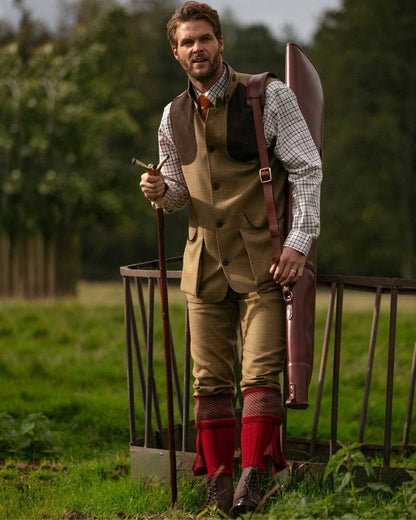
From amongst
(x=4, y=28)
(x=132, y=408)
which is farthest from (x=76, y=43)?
(x=132, y=408)

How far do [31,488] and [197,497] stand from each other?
0.81 m

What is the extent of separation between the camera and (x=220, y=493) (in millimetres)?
3348

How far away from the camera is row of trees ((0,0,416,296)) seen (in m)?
15.1

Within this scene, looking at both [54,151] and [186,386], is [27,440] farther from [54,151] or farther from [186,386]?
[54,151]

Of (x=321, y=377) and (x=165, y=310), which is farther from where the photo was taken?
(x=321, y=377)

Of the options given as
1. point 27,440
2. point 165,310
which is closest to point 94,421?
point 27,440

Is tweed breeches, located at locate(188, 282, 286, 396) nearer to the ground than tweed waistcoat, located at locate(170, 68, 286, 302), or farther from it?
nearer to the ground

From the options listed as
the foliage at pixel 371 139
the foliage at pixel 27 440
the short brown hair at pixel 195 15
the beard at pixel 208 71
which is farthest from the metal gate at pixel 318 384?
→ the foliage at pixel 371 139

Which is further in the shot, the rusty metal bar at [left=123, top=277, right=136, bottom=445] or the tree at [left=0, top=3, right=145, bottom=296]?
the tree at [left=0, top=3, right=145, bottom=296]

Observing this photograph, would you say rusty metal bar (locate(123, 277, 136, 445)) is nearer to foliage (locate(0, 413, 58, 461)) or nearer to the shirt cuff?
foliage (locate(0, 413, 58, 461))

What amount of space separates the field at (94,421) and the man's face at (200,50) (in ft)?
5.31

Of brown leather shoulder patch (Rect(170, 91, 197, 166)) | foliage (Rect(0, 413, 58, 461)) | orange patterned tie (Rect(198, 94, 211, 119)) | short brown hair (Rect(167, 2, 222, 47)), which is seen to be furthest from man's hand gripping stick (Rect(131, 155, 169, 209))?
foliage (Rect(0, 413, 58, 461))

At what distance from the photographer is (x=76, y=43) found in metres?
16.0

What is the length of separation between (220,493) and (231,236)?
1.00m
